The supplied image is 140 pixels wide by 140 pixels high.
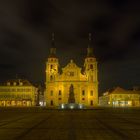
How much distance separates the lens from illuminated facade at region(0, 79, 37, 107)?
412ft

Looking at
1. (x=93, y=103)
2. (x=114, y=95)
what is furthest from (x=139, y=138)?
(x=114, y=95)

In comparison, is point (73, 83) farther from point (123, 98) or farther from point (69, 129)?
point (69, 129)

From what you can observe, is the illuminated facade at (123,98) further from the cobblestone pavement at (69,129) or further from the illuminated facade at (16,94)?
the cobblestone pavement at (69,129)

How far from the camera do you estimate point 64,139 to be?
694 inches

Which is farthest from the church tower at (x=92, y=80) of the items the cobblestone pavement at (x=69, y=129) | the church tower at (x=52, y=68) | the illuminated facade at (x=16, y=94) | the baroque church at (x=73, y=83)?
the cobblestone pavement at (x=69, y=129)

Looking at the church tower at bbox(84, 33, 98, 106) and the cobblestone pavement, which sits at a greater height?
the church tower at bbox(84, 33, 98, 106)

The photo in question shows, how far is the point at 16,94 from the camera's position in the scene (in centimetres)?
12612

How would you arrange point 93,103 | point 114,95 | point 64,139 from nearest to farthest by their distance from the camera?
point 64,139 → point 93,103 → point 114,95

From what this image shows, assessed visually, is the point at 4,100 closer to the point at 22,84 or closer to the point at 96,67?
the point at 22,84

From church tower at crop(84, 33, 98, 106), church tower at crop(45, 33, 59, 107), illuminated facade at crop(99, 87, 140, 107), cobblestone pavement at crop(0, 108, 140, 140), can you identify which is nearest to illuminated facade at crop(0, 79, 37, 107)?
church tower at crop(45, 33, 59, 107)

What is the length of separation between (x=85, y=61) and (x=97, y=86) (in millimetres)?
10914

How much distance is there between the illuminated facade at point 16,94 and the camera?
126m

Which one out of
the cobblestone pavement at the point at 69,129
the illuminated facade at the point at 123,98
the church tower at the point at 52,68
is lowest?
the cobblestone pavement at the point at 69,129

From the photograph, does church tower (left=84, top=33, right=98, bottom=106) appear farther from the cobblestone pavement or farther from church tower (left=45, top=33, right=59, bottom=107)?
the cobblestone pavement
